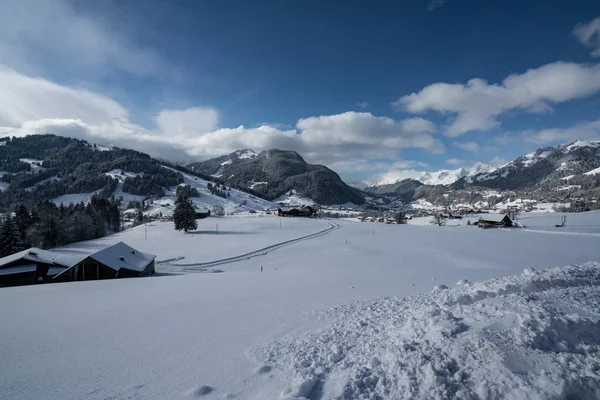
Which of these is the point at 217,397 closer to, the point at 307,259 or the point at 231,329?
the point at 231,329

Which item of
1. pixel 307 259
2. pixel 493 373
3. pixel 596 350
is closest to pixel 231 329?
pixel 493 373

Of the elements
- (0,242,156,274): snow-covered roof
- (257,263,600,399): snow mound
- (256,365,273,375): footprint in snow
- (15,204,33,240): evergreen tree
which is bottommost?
(0,242,156,274): snow-covered roof

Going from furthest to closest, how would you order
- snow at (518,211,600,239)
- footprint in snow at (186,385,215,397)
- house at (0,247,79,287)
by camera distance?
snow at (518,211,600,239) → house at (0,247,79,287) → footprint in snow at (186,385,215,397)

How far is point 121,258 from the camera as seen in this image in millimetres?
29266

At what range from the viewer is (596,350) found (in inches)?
227

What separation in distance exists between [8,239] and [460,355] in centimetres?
6269

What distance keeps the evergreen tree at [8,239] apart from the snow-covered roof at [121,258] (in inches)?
1113

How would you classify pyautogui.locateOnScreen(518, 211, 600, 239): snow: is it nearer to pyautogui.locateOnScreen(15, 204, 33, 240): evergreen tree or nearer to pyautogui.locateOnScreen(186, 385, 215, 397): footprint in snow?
pyautogui.locateOnScreen(186, 385, 215, 397): footprint in snow

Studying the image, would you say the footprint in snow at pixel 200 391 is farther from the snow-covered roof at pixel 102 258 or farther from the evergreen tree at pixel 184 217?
the evergreen tree at pixel 184 217

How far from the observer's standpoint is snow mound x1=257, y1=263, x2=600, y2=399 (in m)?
4.97

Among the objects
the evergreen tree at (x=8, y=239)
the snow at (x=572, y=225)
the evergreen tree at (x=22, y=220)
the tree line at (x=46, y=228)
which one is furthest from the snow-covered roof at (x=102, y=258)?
the snow at (x=572, y=225)

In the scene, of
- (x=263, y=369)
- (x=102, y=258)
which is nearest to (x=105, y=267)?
(x=102, y=258)

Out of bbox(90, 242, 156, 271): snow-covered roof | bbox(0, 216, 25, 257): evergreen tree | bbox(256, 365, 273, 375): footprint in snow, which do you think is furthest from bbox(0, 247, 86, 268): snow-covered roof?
bbox(256, 365, 273, 375): footprint in snow

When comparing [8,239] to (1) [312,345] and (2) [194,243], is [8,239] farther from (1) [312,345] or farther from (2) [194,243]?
(1) [312,345]
